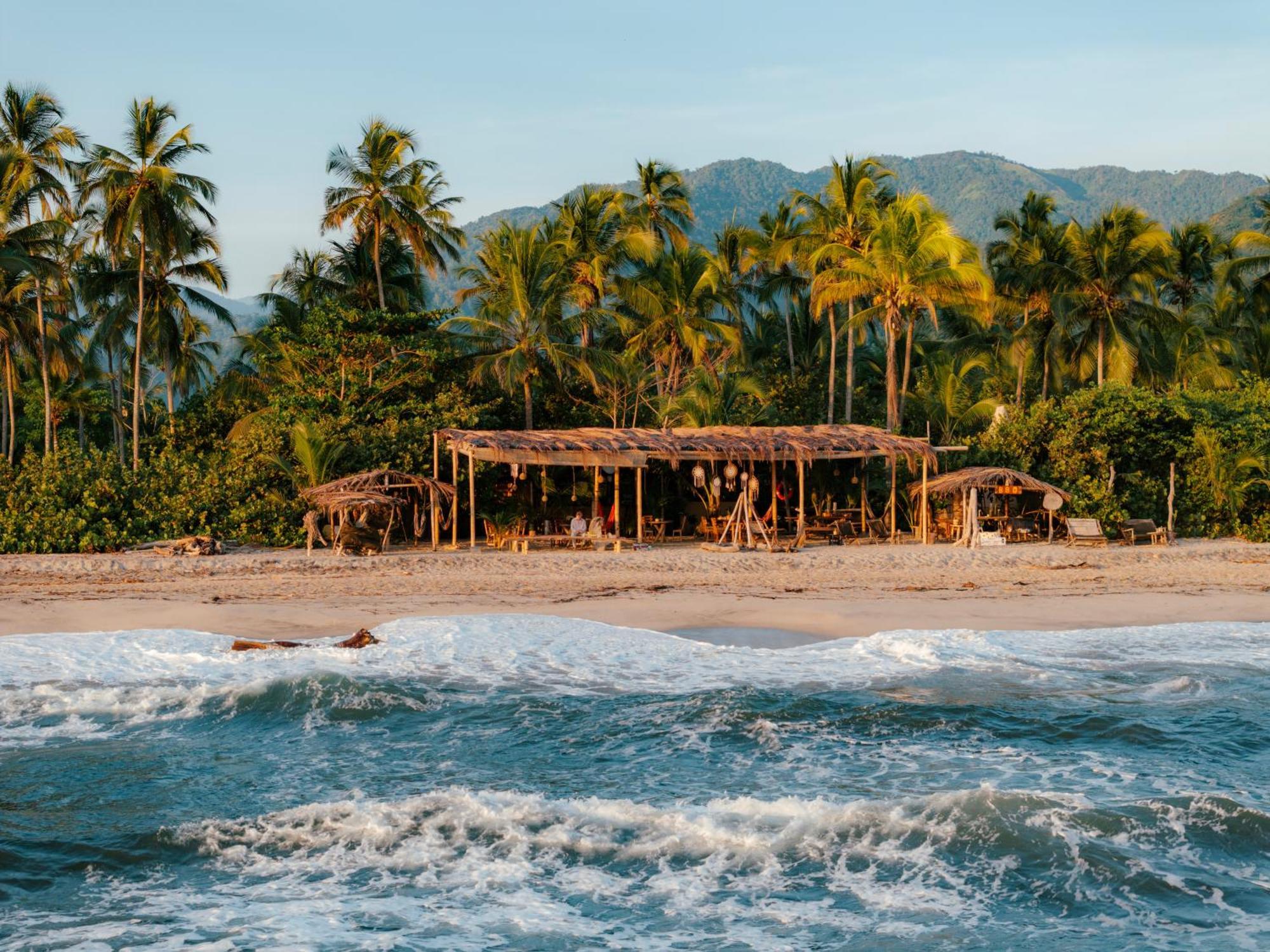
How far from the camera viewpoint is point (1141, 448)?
23.6 meters

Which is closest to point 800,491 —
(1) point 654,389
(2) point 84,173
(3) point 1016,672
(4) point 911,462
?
(4) point 911,462

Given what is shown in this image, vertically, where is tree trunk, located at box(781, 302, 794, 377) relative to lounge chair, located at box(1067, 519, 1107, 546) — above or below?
above

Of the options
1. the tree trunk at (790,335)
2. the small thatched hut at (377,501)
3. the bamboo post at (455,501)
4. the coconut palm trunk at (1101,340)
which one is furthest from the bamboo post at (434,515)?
the coconut palm trunk at (1101,340)

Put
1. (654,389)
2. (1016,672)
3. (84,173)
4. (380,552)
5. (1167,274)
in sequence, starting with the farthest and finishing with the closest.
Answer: (654,389) < (1167,274) < (84,173) < (380,552) < (1016,672)

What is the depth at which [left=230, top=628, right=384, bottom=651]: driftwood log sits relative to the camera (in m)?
12.6

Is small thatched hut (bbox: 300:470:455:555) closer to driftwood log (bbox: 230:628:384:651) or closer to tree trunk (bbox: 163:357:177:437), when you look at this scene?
driftwood log (bbox: 230:628:384:651)

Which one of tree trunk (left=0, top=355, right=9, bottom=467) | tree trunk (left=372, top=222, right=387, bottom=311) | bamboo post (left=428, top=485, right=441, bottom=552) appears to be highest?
tree trunk (left=372, top=222, right=387, bottom=311)

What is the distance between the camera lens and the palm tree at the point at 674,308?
29.1 m

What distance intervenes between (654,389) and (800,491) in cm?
1279

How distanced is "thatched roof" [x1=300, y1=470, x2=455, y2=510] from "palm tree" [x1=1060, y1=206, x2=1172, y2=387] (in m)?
17.1

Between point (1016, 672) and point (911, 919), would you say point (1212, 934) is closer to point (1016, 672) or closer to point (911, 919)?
point (911, 919)

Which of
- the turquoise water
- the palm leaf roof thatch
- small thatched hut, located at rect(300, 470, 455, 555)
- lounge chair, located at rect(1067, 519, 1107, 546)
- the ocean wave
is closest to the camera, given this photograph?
the turquoise water

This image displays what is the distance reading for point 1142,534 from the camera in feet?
73.7

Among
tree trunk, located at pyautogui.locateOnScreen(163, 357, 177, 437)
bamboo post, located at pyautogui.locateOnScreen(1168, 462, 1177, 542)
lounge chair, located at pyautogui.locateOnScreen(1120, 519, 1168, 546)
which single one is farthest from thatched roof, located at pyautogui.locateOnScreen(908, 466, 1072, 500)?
tree trunk, located at pyautogui.locateOnScreen(163, 357, 177, 437)
